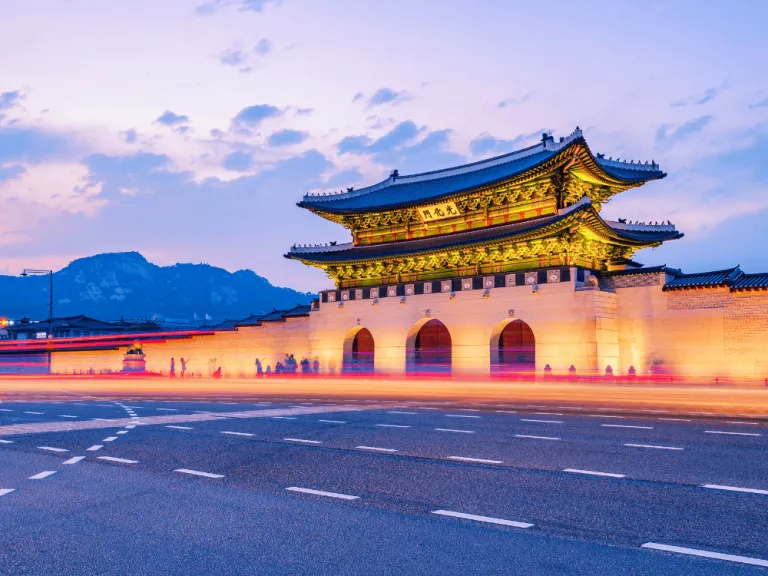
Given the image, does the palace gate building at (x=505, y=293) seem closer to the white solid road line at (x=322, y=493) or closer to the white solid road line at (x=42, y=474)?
the white solid road line at (x=322, y=493)

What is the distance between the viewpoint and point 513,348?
39.4 metres

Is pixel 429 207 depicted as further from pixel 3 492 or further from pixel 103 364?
pixel 3 492

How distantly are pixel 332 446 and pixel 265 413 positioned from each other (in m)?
6.86

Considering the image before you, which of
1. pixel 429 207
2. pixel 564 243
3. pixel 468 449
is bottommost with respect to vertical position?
pixel 468 449

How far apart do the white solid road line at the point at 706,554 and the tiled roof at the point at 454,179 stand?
99.5 ft

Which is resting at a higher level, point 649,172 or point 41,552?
point 649,172

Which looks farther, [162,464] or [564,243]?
[564,243]

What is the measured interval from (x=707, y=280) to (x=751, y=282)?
6.12ft

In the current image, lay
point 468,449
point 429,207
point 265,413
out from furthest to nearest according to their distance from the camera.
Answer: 1. point 429,207
2. point 265,413
3. point 468,449

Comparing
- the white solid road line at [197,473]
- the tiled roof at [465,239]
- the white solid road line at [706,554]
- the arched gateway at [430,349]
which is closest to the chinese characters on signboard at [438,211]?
the tiled roof at [465,239]

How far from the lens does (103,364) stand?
5372cm

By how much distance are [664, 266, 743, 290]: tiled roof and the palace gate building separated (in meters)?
0.07

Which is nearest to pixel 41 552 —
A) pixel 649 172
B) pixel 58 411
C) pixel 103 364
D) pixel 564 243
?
pixel 58 411

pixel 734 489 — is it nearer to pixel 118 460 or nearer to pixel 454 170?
pixel 118 460
